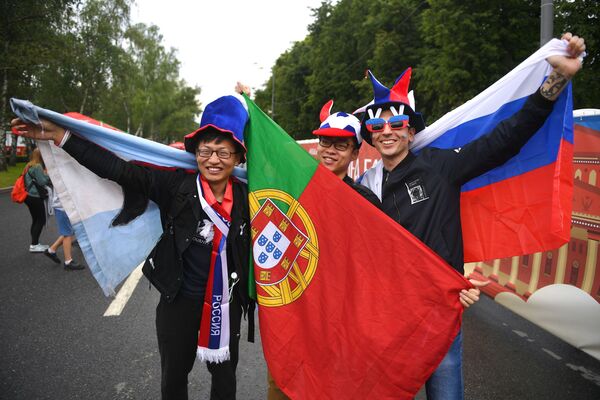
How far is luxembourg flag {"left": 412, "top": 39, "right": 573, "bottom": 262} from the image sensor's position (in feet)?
6.92

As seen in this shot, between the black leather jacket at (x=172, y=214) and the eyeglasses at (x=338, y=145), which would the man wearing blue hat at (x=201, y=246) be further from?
the eyeglasses at (x=338, y=145)

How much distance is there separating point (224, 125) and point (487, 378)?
3.09 m

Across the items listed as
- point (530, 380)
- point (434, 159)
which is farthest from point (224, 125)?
point (530, 380)

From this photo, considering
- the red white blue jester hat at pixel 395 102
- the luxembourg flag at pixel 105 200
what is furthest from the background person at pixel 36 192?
the red white blue jester hat at pixel 395 102

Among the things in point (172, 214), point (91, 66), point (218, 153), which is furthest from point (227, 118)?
point (91, 66)

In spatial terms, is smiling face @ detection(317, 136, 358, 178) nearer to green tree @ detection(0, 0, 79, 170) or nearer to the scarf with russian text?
the scarf with russian text

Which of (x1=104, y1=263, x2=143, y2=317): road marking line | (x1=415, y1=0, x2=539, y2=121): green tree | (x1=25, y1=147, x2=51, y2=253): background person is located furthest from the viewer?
(x1=415, y1=0, x2=539, y2=121): green tree

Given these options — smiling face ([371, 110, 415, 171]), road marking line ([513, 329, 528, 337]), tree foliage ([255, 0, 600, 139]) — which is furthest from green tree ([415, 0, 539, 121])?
smiling face ([371, 110, 415, 171])

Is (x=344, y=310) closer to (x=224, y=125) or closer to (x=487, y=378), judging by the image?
(x=224, y=125)

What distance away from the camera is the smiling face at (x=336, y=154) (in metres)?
2.64

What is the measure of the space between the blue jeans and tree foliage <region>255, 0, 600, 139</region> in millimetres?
11443

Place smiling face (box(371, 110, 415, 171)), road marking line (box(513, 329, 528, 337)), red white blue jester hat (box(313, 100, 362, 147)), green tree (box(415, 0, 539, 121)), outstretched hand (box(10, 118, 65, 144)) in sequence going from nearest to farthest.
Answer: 1. outstretched hand (box(10, 118, 65, 144))
2. smiling face (box(371, 110, 415, 171))
3. red white blue jester hat (box(313, 100, 362, 147))
4. road marking line (box(513, 329, 528, 337))
5. green tree (box(415, 0, 539, 121))

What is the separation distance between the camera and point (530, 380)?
343 centimetres

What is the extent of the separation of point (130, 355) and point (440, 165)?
10.5ft
